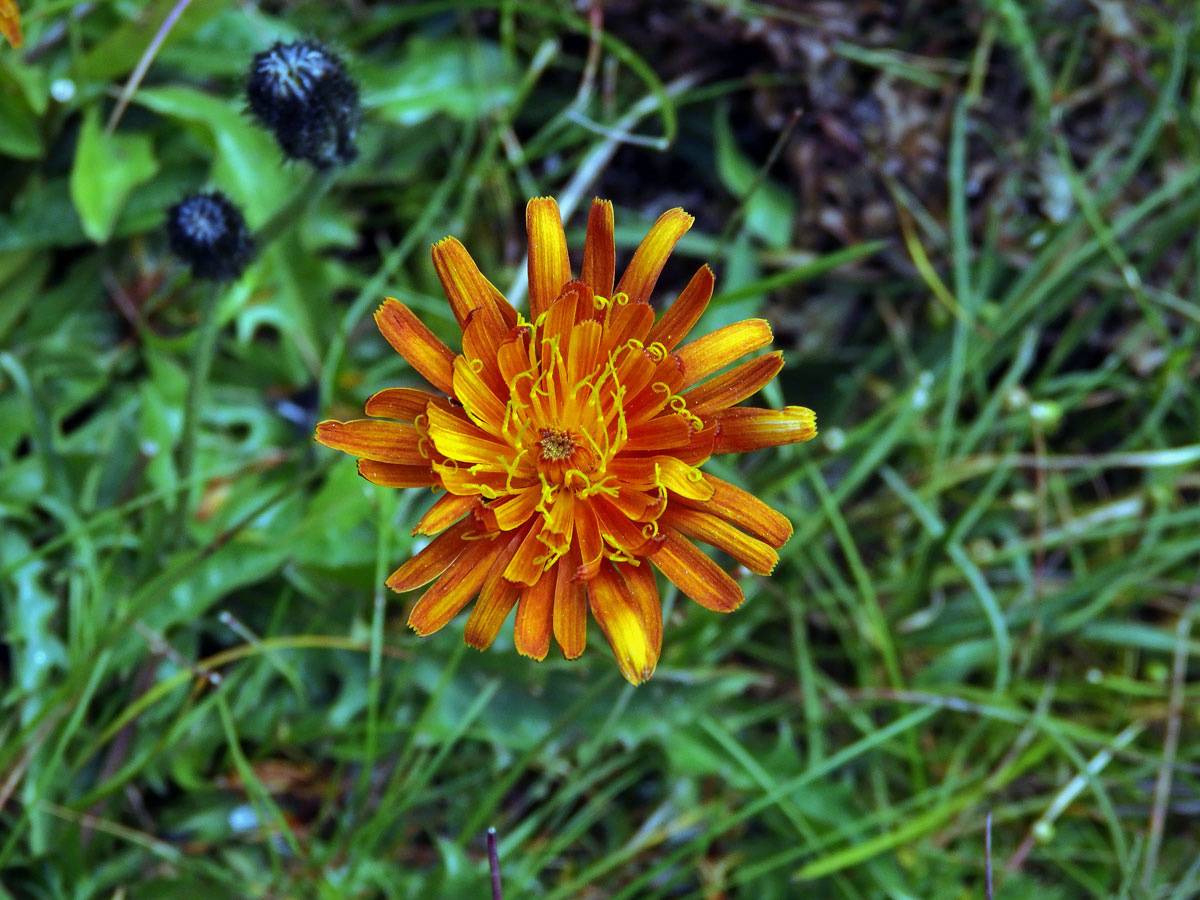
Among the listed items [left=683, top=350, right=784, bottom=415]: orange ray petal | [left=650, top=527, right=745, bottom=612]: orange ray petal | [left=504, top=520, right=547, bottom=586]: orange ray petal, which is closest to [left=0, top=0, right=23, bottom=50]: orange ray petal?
[left=504, top=520, right=547, bottom=586]: orange ray petal

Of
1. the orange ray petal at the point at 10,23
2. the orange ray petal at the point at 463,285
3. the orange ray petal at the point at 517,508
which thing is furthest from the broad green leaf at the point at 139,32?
the orange ray petal at the point at 517,508

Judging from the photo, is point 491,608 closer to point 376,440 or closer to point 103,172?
point 376,440

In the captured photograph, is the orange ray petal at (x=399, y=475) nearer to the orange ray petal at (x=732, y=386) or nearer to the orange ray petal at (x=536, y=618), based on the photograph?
the orange ray petal at (x=536, y=618)

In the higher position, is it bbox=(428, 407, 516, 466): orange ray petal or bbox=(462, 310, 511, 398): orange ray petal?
bbox=(462, 310, 511, 398): orange ray petal

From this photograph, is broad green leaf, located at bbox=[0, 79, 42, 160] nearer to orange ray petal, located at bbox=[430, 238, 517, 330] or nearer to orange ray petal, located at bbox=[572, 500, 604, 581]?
orange ray petal, located at bbox=[430, 238, 517, 330]

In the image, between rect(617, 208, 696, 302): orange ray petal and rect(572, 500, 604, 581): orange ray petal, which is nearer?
rect(572, 500, 604, 581): orange ray petal

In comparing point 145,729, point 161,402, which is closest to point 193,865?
point 145,729

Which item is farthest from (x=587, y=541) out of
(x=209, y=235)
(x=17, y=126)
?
(x=17, y=126)

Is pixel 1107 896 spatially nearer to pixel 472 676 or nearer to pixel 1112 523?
pixel 1112 523
